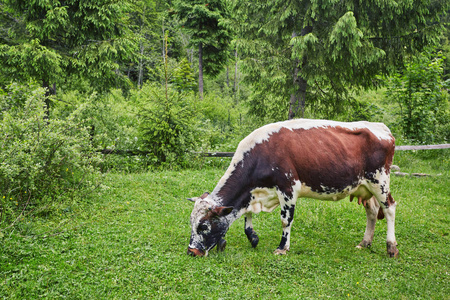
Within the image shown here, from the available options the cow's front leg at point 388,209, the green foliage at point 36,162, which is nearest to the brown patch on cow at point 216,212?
the cow's front leg at point 388,209

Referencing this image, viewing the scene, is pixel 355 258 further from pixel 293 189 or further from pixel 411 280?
pixel 293 189

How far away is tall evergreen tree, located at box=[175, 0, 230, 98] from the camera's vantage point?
21.2 m

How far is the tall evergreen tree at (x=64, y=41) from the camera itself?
34.4 feet

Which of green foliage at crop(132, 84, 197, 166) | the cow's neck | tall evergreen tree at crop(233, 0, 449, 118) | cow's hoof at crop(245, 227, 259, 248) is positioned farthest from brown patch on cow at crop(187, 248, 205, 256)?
tall evergreen tree at crop(233, 0, 449, 118)

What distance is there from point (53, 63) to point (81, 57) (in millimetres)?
1135

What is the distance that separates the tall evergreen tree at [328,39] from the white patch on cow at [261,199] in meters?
6.31

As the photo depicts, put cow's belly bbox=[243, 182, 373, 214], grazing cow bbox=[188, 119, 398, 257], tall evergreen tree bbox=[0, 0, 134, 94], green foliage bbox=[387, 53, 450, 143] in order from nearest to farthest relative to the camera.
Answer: grazing cow bbox=[188, 119, 398, 257] → cow's belly bbox=[243, 182, 373, 214] → tall evergreen tree bbox=[0, 0, 134, 94] → green foliage bbox=[387, 53, 450, 143]

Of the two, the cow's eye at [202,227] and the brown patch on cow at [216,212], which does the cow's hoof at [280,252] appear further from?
the cow's eye at [202,227]

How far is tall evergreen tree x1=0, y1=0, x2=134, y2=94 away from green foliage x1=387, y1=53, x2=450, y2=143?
12.3 metres

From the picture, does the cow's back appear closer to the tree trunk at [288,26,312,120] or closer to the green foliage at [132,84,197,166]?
the tree trunk at [288,26,312,120]

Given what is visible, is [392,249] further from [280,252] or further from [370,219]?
[280,252]

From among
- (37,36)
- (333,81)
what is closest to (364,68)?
(333,81)

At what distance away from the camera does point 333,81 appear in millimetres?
12906

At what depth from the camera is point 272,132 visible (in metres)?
6.02
